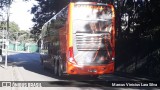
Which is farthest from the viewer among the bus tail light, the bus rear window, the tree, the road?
the tree

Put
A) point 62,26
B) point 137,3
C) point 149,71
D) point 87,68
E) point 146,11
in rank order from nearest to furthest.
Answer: point 87,68
point 62,26
point 149,71
point 146,11
point 137,3

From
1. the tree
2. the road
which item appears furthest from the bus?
the tree

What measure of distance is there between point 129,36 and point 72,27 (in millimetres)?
10091

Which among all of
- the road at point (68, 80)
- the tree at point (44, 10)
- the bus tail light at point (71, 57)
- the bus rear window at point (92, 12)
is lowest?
the road at point (68, 80)

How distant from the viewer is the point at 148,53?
69.6ft

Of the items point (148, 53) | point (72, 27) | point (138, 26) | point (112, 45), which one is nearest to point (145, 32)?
point (138, 26)

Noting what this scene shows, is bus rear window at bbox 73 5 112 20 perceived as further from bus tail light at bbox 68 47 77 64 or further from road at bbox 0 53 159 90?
road at bbox 0 53 159 90

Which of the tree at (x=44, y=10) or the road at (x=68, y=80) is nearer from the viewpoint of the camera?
the road at (x=68, y=80)

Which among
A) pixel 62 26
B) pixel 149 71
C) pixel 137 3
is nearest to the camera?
pixel 62 26

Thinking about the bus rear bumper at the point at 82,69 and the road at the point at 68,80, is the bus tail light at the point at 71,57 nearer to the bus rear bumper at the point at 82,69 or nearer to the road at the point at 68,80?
the bus rear bumper at the point at 82,69

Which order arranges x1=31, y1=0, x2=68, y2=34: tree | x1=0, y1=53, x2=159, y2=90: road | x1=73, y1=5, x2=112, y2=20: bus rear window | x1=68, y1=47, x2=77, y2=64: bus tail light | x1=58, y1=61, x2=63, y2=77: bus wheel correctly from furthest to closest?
x1=31, y1=0, x2=68, y2=34: tree < x1=58, y1=61, x2=63, y2=77: bus wheel < x1=73, y1=5, x2=112, y2=20: bus rear window < x1=68, y1=47, x2=77, y2=64: bus tail light < x1=0, y1=53, x2=159, y2=90: road

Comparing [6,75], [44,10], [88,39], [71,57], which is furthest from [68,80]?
[44,10]

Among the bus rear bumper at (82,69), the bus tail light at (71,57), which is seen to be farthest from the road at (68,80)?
the bus tail light at (71,57)

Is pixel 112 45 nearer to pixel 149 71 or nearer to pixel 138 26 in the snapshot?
pixel 149 71
